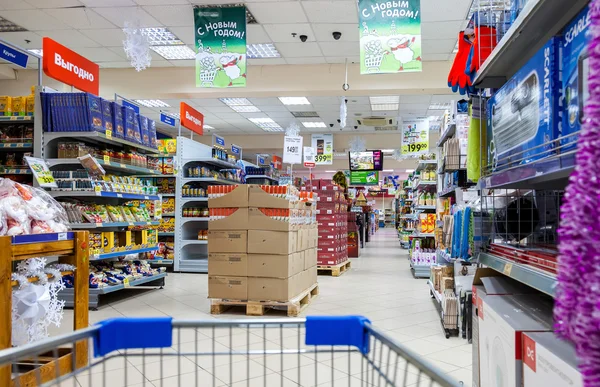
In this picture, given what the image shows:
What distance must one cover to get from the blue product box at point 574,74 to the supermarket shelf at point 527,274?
1.21 feet

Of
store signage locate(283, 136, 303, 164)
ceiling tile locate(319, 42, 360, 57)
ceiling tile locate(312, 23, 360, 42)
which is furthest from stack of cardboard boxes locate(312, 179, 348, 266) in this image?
store signage locate(283, 136, 303, 164)

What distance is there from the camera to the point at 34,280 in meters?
3.04

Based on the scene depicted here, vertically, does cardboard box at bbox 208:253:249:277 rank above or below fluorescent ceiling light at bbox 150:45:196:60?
below

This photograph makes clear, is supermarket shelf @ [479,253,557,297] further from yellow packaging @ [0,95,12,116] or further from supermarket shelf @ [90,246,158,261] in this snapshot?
yellow packaging @ [0,95,12,116]

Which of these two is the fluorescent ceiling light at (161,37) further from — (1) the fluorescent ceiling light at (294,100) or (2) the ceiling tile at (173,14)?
(1) the fluorescent ceiling light at (294,100)

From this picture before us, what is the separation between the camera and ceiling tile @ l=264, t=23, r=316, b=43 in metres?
7.89

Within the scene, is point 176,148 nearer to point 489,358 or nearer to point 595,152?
point 489,358

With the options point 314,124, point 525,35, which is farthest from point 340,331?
point 314,124

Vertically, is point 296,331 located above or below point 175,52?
below

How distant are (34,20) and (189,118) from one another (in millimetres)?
3006

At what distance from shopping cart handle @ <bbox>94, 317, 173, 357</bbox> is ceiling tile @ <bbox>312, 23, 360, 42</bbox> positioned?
7359 millimetres

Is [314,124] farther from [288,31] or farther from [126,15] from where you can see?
[126,15]

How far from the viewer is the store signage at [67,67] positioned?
5.09 m

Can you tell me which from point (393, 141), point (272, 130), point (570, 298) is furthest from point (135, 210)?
point (393, 141)
